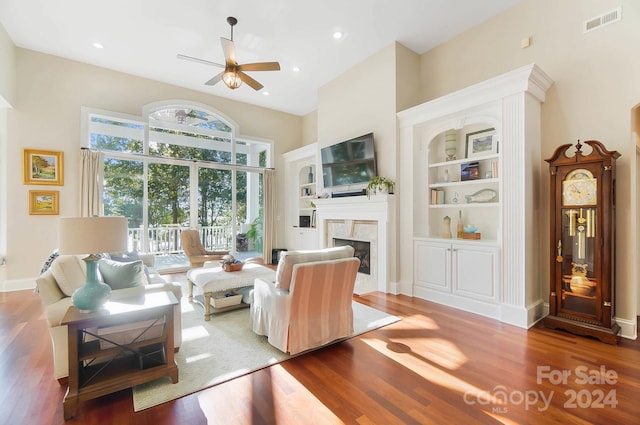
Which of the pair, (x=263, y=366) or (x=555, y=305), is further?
(x=555, y=305)

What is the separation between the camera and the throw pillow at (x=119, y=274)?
255cm

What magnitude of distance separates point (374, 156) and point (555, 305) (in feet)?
10.1

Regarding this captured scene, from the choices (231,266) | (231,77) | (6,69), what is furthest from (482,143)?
(6,69)

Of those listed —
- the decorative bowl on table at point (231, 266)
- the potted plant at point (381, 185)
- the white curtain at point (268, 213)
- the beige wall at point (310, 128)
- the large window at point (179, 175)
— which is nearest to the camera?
the decorative bowl on table at point (231, 266)

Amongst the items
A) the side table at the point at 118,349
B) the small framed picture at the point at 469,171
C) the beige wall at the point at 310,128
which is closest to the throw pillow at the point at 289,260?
the side table at the point at 118,349

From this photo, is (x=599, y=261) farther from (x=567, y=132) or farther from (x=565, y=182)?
(x=567, y=132)

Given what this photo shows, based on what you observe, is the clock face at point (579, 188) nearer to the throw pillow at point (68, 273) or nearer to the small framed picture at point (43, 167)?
the throw pillow at point (68, 273)

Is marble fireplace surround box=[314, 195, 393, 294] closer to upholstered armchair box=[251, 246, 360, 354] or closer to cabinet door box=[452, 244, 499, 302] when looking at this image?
cabinet door box=[452, 244, 499, 302]

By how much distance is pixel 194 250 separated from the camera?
5699 millimetres

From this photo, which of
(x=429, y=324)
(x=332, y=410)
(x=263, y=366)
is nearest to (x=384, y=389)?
(x=332, y=410)

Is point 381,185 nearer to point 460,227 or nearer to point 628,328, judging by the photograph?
point 460,227

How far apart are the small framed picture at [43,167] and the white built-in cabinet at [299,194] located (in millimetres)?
4578

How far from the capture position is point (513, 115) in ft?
11.1

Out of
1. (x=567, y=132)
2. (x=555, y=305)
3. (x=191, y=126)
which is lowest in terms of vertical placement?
(x=555, y=305)
